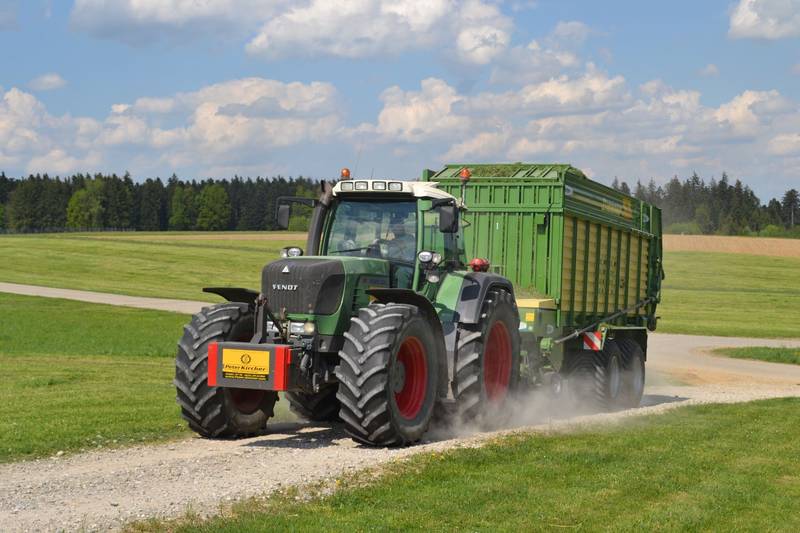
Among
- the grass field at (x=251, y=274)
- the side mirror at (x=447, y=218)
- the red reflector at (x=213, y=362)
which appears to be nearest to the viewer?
the red reflector at (x=213, y=362)

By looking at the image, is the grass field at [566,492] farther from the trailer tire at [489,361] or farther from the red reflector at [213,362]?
the red reflector at [213,362]

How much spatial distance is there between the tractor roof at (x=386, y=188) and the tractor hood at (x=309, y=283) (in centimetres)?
132

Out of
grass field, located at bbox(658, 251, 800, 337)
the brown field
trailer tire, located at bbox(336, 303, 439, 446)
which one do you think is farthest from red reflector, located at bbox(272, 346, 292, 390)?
the brown field

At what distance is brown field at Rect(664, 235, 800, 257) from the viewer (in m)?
88.2

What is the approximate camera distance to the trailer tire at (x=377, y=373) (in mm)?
11344

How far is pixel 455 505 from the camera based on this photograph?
8.89 m

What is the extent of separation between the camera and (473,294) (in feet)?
44.4

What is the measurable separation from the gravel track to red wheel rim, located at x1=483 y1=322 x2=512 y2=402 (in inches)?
22.9

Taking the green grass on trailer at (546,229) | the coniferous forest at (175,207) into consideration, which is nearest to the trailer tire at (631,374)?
the green grass on trailer at (546,229)

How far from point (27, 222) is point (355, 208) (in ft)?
529

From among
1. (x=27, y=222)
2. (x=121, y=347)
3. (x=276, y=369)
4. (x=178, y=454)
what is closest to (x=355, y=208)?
(x=276, y=369)

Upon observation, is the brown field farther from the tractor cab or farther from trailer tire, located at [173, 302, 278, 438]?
trailer tire, located at [173, 302, 278, 438]

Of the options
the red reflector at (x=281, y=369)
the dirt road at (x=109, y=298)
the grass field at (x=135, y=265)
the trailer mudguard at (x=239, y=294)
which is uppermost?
the trailer mudguard at (x=239, y=294)

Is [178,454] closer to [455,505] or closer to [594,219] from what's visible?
[455,505]
